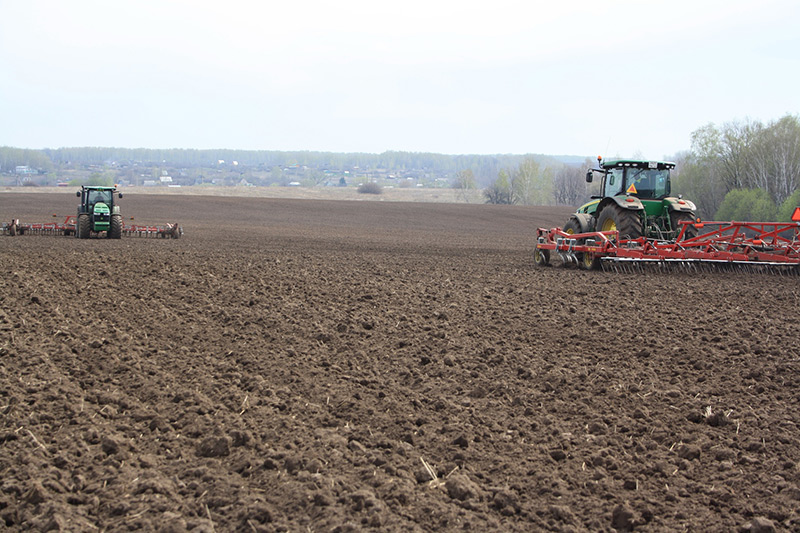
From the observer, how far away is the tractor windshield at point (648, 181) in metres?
14.3

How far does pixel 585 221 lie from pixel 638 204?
144 cm

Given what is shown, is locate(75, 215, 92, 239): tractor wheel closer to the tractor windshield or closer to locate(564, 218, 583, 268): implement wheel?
locate(564, 218, 583, 268): implement wheel

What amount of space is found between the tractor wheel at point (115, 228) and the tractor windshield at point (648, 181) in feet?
50.5

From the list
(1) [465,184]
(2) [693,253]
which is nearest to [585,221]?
(2) [693,253]

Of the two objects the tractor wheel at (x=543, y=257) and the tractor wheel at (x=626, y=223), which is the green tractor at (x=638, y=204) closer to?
the tractor wheel at (x=626, y=223)

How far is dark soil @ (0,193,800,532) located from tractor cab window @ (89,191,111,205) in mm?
12949

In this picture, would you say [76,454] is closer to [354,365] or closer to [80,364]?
[80,364]

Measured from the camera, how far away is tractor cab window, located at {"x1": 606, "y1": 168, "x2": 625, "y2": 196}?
14336 mm

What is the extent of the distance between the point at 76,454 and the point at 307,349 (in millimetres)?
2811

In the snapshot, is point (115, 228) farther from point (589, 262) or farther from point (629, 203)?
point (629, 203)

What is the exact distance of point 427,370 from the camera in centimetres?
638

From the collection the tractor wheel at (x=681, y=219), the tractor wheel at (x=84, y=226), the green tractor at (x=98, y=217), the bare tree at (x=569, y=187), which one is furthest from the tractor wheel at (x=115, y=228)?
the bare tree at (x=569, y=187)

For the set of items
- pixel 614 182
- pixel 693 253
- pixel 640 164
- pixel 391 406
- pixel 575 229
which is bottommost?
pixel 391 406

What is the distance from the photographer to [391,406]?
5453 millimetres
